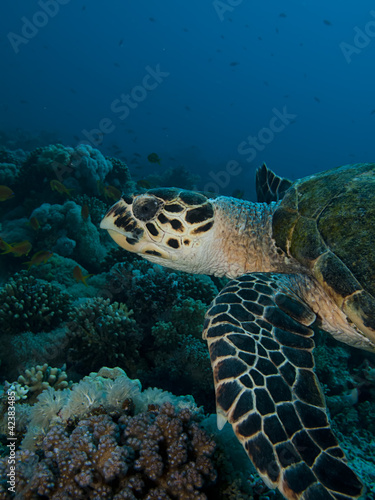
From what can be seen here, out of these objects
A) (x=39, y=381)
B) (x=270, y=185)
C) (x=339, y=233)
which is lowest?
(x=39, y=381)

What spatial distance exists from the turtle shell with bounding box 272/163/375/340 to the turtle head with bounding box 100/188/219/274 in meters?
0.61

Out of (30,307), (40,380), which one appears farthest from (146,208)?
(30,307)

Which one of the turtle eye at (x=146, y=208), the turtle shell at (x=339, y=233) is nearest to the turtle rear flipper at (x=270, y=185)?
the turtle shell at (x=339, y=233)

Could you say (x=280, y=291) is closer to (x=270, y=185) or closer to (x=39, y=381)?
(x=270, y=185)

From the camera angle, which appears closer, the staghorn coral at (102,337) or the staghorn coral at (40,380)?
the staghorn coral at (40,380)

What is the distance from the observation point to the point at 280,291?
71.3 inches

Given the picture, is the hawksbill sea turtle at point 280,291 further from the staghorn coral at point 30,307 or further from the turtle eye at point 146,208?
the staghorn coral at point 30,307

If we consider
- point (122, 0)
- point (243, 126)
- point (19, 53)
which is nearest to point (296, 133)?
point (243, 126)

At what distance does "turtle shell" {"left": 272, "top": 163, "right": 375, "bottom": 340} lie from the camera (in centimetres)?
168

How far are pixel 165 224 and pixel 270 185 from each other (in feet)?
5.29

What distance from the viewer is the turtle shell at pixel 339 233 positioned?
1.68 m

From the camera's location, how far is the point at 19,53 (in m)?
76.8

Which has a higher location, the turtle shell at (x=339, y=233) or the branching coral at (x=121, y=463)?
the turtle shell at (x=339, y=233)

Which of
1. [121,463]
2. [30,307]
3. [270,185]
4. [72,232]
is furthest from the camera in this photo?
[72,232]
